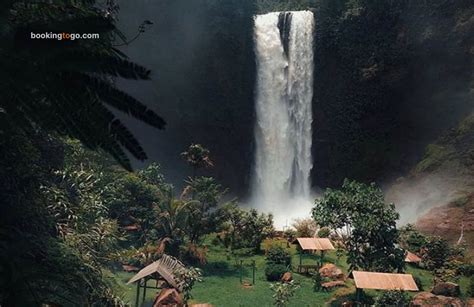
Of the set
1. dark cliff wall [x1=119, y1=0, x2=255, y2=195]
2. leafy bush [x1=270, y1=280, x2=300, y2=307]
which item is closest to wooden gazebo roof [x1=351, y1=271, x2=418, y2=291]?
leafy bush [x1=270, y1=280, x2=300, y2=307]

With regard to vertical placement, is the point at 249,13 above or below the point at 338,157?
above

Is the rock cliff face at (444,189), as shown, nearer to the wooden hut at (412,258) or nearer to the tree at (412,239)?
the tree at (412,239)

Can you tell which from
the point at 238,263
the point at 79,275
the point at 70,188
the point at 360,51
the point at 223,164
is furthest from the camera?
the point at 223,164

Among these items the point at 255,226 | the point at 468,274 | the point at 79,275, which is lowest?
the point at 79,275

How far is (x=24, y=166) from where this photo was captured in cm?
1294

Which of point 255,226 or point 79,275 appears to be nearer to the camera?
point 79,275

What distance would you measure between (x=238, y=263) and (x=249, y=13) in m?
32.2

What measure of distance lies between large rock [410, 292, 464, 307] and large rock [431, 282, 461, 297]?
1.44 metres

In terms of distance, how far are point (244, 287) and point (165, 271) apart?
21.8ft

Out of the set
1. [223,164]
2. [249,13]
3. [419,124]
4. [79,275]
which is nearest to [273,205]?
[223,164]

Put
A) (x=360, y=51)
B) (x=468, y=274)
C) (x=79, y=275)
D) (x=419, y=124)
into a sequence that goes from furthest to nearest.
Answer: (x=360, y=51) → (x=419, y=124) → (x=468, y=274) → (x=79, y=275)

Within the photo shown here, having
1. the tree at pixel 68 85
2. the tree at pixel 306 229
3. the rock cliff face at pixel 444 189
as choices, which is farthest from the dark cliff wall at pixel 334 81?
the tree at pixel 68 85

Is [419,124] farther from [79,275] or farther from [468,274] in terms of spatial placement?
[79,275]

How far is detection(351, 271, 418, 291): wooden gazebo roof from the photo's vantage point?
19797 mm
